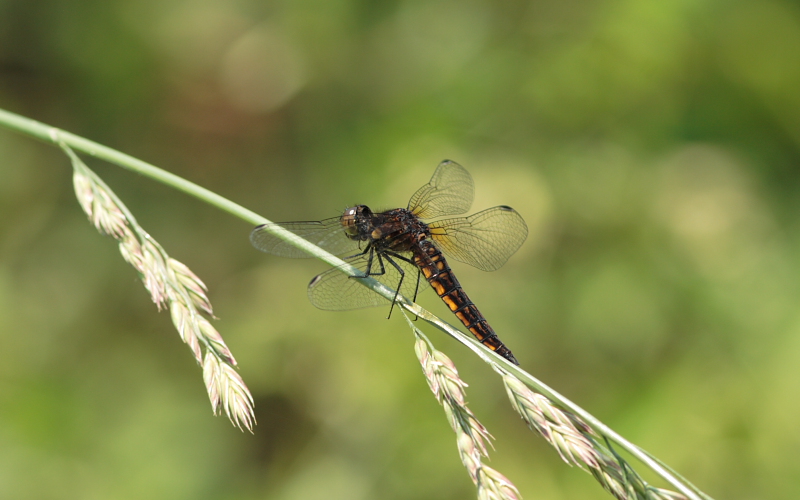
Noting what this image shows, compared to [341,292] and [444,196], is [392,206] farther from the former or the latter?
[341,292]

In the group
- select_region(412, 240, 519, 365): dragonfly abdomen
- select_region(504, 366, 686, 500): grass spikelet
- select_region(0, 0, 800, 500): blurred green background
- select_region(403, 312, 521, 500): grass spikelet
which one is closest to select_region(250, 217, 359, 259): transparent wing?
select_region(412, 240, 519, 365): dragonfly abdomen

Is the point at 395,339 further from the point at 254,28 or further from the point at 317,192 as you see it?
the point at 254,28

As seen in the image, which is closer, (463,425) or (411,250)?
(463,425)

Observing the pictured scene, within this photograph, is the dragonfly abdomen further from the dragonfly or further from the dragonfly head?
the dragonfly head

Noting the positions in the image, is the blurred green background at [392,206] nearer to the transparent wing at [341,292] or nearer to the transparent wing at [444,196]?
the transparent wing at [444,196]

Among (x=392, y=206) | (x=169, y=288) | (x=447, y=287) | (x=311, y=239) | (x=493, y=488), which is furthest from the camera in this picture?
(x=392, y=206)

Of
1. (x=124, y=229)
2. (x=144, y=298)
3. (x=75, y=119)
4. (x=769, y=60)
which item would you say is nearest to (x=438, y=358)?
(x=124, y=229)

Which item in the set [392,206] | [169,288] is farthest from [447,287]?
[169,288]
